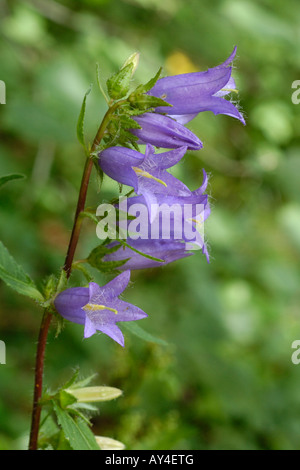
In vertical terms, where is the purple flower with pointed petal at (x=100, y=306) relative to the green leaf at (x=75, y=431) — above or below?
above

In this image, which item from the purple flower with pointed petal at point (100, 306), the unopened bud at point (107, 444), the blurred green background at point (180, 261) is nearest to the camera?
the purple flower with pointed petal at point (100, 306)

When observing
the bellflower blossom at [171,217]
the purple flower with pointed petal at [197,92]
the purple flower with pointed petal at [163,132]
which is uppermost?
the purple flower with pointed petal at [197,92]

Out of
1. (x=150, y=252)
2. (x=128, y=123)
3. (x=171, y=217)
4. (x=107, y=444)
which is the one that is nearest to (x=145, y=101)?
(x=128, y=123)

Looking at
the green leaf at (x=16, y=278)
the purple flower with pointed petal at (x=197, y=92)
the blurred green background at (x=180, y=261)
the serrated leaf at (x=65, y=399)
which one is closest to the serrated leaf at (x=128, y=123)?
the purple flower with pointed petal at (x=197, y=92)

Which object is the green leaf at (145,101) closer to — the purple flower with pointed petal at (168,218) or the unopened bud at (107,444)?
the purple flower with pointed petal at (168,218)

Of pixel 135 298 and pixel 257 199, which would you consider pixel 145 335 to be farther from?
pixel 257 199

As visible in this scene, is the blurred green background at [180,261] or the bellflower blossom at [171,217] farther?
the blurred green background at [180,261]

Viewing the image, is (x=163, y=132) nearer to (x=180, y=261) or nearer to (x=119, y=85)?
(x=119, y=85)
